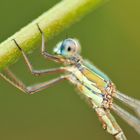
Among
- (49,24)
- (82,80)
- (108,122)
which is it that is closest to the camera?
(49,24)

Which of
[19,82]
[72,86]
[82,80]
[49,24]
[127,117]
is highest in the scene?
[72,86]

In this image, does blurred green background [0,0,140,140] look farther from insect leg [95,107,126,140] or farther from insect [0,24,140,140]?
insect [0,24,140,140]

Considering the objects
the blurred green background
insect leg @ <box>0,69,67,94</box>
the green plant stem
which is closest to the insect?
insect leg @ <box>0,69,67,94</box>

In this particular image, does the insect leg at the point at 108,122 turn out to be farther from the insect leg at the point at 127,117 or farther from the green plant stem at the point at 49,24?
the green plant stem at the point at 49,24

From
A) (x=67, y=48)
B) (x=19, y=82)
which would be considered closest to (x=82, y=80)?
(x=67, y=48)

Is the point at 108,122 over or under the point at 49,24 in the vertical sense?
over

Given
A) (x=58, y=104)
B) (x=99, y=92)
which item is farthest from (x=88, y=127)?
(x=99, y=92)

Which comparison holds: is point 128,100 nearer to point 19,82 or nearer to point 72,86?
point 19,82
